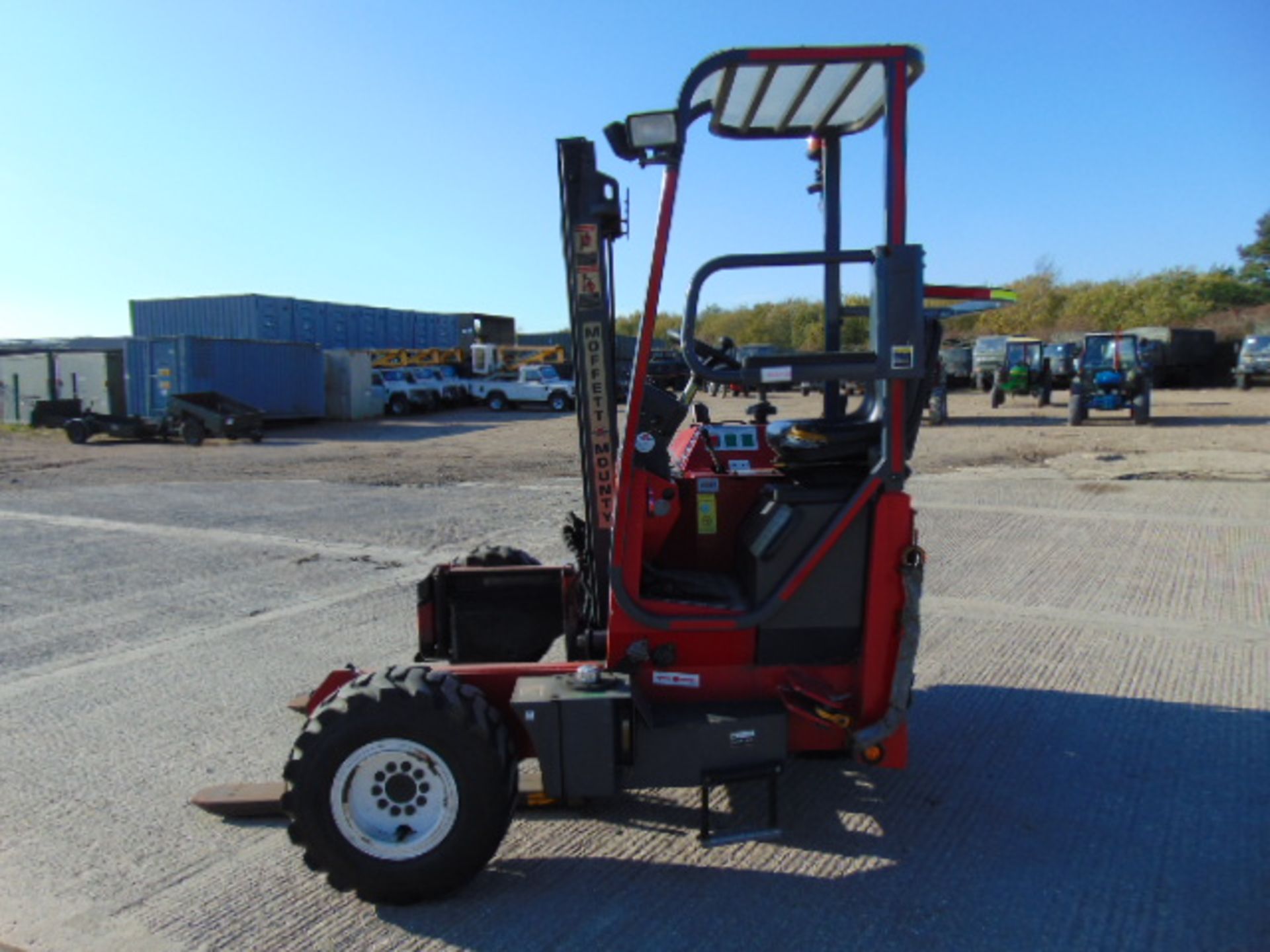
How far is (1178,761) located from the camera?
14.1 feet

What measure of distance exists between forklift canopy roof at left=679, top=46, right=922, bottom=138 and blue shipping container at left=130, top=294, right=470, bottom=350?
32354 mm

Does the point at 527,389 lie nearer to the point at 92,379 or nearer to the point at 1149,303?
the point at 92,379

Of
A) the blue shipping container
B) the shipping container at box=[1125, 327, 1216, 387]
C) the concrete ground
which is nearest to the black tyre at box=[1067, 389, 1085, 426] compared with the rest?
the concrete ground

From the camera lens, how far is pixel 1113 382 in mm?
21609

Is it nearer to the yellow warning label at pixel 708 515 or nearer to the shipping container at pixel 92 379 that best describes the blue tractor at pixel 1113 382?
the yellow warning label at pixel 708 515

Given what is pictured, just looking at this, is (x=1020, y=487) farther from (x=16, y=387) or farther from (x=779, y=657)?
(x=16, y=387)

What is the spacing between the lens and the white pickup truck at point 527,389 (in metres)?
34.8

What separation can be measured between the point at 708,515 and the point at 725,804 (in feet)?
3.94

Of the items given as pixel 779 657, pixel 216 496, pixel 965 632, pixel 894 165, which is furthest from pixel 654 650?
pixel 216 496

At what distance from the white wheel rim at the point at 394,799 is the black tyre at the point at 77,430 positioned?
24460mm

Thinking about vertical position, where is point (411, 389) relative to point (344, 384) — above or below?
below

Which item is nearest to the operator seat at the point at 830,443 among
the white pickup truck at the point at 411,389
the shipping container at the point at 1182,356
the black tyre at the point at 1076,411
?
the black tyre at the point at 1076,411

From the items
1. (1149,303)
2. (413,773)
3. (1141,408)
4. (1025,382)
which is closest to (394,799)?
(413,773)

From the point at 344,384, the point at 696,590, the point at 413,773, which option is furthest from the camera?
the point at 344,384
